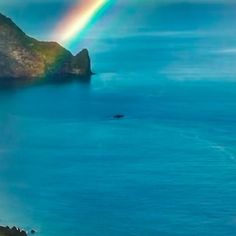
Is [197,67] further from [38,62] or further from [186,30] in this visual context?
[186,30]

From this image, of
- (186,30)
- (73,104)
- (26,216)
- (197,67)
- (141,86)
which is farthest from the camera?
(186,30)

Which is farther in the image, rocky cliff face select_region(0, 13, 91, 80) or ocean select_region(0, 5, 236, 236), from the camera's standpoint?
rocky cliff face select_region(0, 13, 91, 80)

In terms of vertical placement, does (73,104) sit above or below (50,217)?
above

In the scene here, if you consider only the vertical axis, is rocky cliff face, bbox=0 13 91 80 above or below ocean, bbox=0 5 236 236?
above

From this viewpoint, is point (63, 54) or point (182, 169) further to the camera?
point (63, 54)

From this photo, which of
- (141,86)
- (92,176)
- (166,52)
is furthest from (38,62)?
(92,176)
